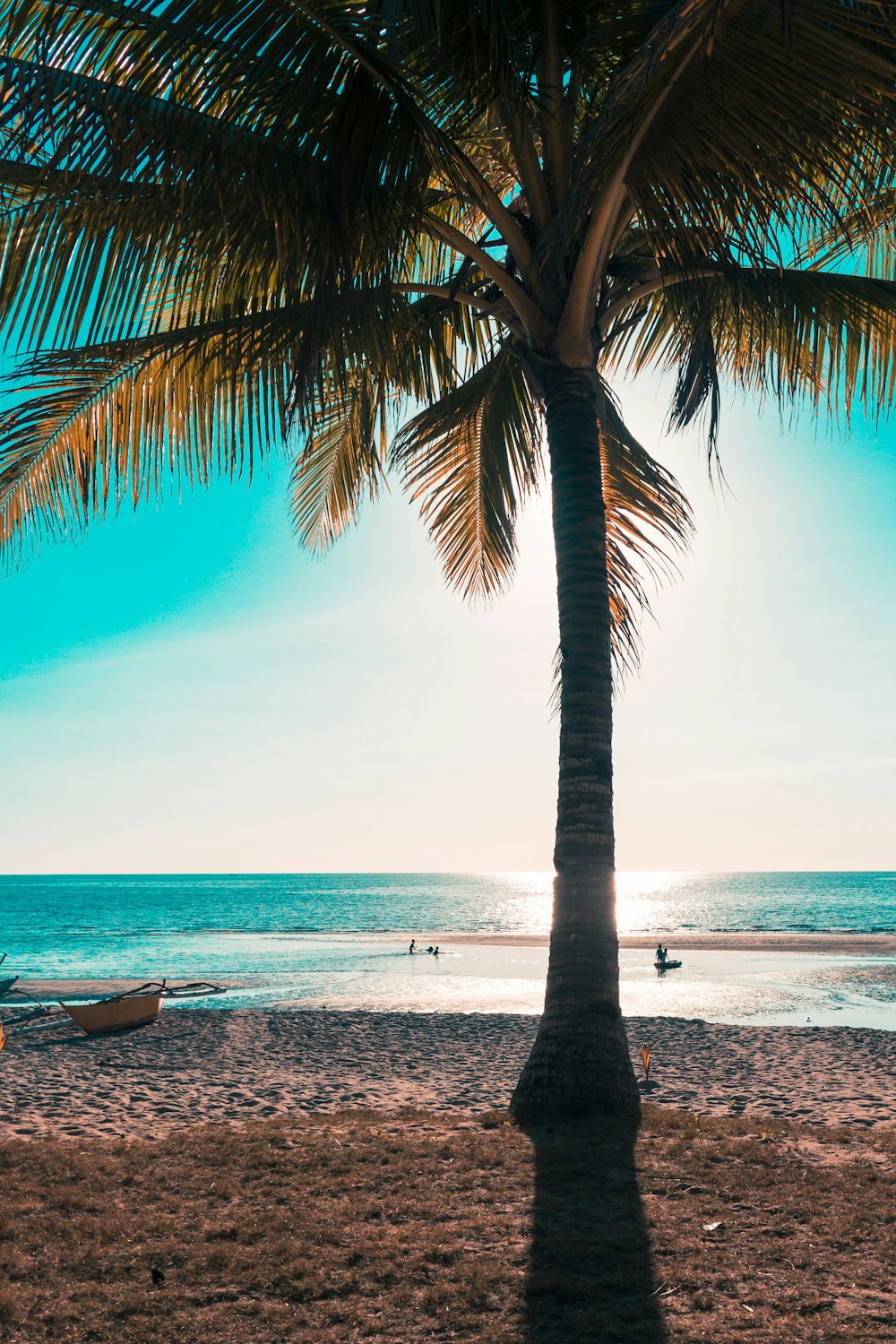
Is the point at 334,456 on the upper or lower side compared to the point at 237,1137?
upper

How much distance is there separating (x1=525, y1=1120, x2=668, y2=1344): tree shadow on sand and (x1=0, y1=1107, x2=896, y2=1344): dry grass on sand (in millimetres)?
14

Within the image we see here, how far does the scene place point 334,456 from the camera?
11047mm

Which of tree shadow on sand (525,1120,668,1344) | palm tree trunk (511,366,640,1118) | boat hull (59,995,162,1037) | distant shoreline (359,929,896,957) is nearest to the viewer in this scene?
tree shadow on sand (525,1120,668,1344)

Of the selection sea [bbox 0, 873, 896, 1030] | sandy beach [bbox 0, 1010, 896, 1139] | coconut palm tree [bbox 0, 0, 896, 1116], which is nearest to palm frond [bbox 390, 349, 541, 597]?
coconut palm tree [bbox 0, 0, 896, 1116]

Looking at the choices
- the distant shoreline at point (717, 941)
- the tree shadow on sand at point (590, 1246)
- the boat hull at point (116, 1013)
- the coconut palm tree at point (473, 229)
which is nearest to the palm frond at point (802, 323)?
the coconut palm tree at point (473, 229)

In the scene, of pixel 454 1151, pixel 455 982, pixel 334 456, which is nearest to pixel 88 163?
pixel 334 456

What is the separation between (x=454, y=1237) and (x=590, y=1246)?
30.9 inches

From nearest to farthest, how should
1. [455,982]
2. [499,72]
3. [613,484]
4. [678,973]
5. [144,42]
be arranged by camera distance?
[144,42] < [499,72] < [613,484] < [455,982] < [678,973]

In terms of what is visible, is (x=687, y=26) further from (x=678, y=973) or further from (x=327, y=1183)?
(x=678, y=973)

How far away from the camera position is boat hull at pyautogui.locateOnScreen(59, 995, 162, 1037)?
15.5m

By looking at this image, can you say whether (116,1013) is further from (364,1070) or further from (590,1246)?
(590,1246)

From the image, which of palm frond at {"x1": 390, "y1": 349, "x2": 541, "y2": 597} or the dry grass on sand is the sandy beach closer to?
the dry grass on sand

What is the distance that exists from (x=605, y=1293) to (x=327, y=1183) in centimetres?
242

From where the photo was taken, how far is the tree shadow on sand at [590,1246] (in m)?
4.36
